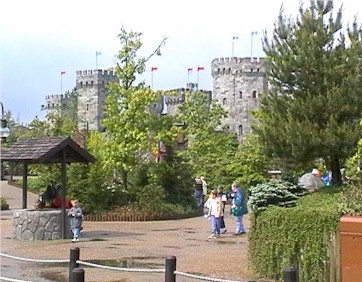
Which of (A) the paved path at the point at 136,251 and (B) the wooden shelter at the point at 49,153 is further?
(B) the wooden shelter at the point at 49,153

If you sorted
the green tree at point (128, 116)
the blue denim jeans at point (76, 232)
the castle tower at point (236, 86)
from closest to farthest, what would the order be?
1. the blue denim jeans at point (76, 232)
2. the green tree at point (128, 116)
3. the castle tower at point (236, 86)

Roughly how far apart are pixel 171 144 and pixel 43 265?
15.0 metres

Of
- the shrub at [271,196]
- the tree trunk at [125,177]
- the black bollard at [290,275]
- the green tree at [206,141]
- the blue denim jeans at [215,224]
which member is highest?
the green tree at [206,141]

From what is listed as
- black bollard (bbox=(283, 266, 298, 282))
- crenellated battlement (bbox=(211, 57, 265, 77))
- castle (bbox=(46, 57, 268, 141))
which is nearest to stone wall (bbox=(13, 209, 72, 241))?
black bollard (bbox=(283, 266, 298, 282))

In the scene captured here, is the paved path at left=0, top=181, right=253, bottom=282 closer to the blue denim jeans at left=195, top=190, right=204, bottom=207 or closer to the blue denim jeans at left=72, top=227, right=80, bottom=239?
the blue denim jeans at left=72, top=227, right=80, bottom=239

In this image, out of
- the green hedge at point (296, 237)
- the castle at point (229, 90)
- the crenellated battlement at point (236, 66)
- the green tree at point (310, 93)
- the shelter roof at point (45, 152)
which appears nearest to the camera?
the green hedge at point (296, 237)

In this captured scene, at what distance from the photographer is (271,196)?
13.2 meters

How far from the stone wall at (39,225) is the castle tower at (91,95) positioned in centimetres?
7816

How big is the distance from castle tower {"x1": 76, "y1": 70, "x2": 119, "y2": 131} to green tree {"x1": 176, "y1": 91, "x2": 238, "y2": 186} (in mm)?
37488

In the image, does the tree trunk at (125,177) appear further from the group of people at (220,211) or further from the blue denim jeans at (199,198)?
the group of people at (220,211)

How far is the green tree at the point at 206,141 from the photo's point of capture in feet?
136

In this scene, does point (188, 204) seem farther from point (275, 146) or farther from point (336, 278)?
point (336, 278)

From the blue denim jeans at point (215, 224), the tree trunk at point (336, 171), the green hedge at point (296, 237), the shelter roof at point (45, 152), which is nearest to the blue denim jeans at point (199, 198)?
the blue denim jeans at point (215, 224)

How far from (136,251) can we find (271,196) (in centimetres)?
450
